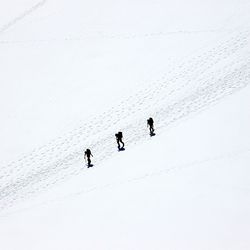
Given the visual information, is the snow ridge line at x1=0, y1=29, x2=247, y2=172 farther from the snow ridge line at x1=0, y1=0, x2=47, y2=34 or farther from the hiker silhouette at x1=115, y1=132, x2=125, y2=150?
the snow ridge line at x1=0, y1=0, x2=47, y2=34

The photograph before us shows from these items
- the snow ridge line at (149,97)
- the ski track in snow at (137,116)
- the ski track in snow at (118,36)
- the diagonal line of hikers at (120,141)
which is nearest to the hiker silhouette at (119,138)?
the diagonal line of hikers at (120,141)

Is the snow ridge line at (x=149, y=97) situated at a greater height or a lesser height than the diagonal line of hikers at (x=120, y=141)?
greater

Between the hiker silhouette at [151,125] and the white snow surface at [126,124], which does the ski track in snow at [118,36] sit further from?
the hiker silhouette at [151,125]

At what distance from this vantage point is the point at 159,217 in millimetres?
13156

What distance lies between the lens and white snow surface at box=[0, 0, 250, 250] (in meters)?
13.2

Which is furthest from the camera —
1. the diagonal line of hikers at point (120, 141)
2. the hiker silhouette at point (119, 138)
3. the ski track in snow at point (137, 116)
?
the ski track in snow at point (137, 116)

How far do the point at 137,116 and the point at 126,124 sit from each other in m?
0.70

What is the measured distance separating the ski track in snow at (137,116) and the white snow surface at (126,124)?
0.23 ft

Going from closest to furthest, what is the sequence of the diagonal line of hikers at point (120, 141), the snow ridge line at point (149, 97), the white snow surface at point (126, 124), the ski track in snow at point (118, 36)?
the white snow surface at point (126, 124), the diagonal line of hikers at point (120, 141), the snow ridge line at point (149, 97), the ski track in snow at point (118, 36)

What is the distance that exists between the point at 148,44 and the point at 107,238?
563 inches

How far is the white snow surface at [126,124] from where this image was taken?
13.2 meters

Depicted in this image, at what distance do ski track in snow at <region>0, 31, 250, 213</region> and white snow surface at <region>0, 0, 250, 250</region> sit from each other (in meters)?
0.07

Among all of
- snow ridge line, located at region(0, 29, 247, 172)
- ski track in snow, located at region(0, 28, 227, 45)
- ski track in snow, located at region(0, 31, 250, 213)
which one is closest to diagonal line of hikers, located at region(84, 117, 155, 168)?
ski track in snow, located at region(0, 31, 250, 213)

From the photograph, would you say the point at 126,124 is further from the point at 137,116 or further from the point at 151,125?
the point at 151,125
